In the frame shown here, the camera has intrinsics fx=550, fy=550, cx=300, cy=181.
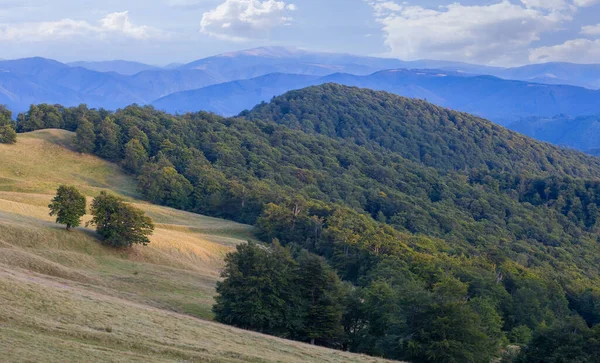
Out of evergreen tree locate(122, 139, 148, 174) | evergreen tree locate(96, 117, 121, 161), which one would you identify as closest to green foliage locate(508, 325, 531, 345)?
evergreen tree locate(122, 139, 148, 174)

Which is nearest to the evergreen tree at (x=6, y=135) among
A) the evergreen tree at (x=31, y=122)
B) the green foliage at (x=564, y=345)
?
the evergreen tree at (x=31, y=122)

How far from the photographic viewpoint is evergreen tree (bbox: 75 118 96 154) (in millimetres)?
110175

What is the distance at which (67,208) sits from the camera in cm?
4875

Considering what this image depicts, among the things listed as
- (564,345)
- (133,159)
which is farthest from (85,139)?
(564,345)

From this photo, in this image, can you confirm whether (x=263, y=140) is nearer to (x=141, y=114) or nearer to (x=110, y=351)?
(x=141, y=114)

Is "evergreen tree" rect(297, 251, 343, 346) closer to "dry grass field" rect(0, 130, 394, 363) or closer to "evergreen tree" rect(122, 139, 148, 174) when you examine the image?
"dry grass field" rect(0, 130, 394, 363)

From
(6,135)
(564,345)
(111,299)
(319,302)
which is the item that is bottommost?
(564,345)

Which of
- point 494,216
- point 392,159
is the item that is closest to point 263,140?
point 392,159

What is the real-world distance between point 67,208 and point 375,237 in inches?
1569

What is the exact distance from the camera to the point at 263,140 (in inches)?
5974

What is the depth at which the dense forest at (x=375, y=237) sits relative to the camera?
35.4 m

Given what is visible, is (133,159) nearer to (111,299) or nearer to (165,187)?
(165,187)

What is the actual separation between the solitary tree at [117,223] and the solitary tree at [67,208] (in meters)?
1.38

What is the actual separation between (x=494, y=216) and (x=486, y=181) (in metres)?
35.8
